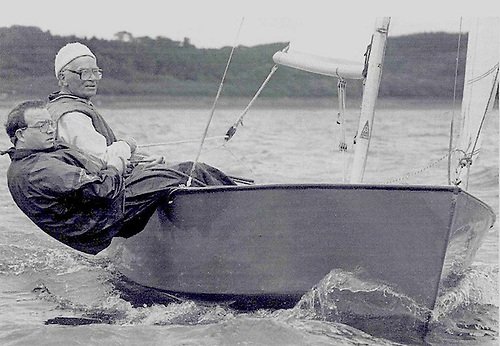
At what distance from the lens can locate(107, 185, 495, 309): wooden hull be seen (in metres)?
4.52

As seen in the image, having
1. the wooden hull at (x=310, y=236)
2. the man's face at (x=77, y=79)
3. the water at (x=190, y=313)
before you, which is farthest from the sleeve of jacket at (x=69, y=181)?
the man's face at (x=77, y=79)

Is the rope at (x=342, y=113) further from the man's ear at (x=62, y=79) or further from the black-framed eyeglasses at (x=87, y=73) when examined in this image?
the man's ear at (x=62, y=79)

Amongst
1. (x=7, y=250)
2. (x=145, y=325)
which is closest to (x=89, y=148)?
(x=145, y=325)

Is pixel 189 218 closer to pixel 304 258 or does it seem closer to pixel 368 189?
pixel 304 258

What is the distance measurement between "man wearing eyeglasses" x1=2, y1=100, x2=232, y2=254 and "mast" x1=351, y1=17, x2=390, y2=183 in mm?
1185

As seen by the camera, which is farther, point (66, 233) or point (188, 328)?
point (66, 233)

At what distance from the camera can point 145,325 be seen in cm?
474

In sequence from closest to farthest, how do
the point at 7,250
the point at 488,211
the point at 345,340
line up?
the point at 345,340 < the point at 488,211 < the point at 7,250

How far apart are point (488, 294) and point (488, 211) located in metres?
0.62

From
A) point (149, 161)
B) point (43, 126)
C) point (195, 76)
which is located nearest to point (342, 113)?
point (149, 161)

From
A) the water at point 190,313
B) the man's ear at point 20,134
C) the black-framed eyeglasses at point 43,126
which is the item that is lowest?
the water at point 190,313

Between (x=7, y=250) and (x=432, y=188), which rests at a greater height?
(x=432, y=188)

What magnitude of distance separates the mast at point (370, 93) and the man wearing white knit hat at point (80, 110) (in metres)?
1.28

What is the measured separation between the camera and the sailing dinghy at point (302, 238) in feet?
14.9
